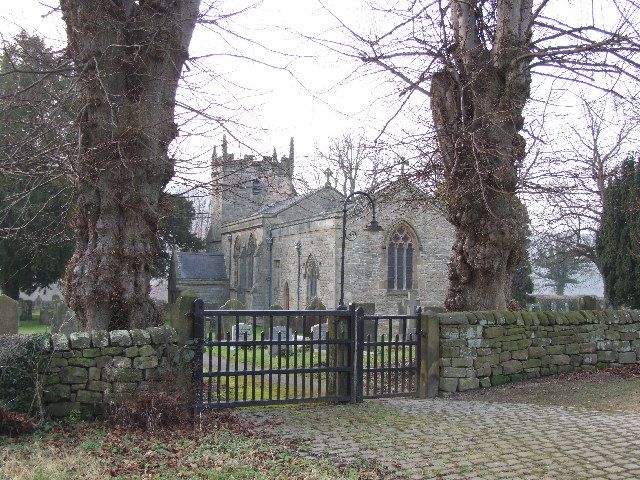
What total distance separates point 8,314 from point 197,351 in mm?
5941

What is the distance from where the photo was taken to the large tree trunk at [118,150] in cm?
829

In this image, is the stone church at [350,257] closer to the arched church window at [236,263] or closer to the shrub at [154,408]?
the arched church window at [236,263]

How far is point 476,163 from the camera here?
10.4 meters

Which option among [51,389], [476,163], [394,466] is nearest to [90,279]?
[51,389]

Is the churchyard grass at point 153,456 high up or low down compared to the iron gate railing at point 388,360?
down

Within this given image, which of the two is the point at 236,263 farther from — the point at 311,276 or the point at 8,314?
the point at 8,314

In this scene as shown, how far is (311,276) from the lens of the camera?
32125 millimetres

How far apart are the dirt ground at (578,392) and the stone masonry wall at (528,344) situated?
22cm

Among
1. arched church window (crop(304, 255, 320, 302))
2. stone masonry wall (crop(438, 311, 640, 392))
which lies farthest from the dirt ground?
arched church window (crop(304, 255, 320, 302))

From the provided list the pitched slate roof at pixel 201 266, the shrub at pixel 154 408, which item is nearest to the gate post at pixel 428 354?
the shrub at pixel 154 408

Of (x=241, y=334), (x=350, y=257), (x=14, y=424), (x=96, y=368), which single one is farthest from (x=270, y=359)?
(x=350, y=257)

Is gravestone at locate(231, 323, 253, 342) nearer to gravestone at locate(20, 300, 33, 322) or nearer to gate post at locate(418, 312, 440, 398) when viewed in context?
gate post at locate(418, 312, 440, 398)

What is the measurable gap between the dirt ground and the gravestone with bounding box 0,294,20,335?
7927mm

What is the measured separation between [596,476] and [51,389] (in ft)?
17.7
